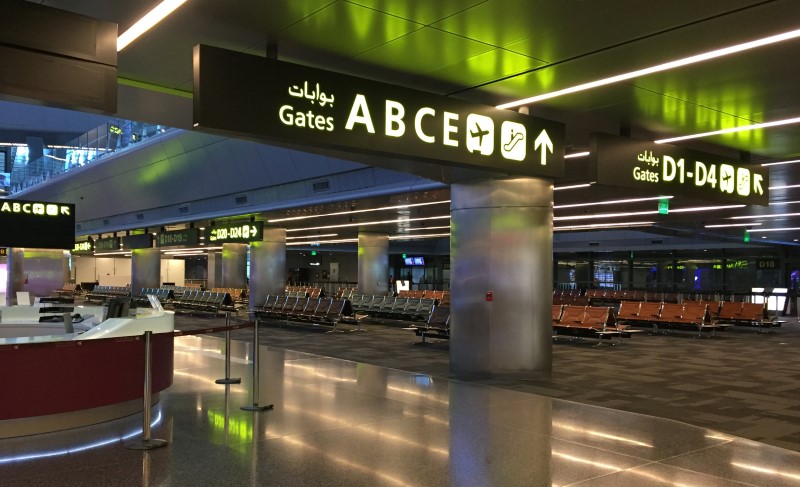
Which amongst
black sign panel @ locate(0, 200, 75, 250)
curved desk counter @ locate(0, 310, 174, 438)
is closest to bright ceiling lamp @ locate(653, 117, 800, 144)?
curved desk counter @ locate(0, 310, 174, 438)

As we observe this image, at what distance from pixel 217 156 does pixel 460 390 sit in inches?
699

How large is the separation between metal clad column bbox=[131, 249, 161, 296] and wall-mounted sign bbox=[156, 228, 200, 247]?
40.1 ft

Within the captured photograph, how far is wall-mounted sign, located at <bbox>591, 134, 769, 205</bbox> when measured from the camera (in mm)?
8086

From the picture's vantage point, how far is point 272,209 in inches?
883

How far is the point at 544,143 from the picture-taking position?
7586mm

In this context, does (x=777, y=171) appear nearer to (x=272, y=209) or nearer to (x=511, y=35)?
(x=511, y=35)

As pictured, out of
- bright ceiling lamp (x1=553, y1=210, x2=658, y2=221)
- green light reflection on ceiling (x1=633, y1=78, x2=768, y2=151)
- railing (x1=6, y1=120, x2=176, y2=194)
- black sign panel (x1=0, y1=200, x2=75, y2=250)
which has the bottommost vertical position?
black sign panel (x1=0, y1=200, x2=75, y2=250)

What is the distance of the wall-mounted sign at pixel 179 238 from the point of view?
26953mm

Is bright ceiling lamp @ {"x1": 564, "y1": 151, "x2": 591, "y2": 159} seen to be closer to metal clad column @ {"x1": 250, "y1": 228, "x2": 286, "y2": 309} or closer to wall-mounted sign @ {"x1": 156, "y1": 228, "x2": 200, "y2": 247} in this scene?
metal clad column @ {"x1": 250, "y1": 228, "x2": 286, "y2": 309}

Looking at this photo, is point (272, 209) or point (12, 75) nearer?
point (12, 75)

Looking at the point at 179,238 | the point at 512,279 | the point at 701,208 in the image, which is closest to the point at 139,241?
the point at 179,238

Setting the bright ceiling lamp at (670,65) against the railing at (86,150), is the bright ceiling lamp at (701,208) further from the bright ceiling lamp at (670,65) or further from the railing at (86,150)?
the railing at (86,150)

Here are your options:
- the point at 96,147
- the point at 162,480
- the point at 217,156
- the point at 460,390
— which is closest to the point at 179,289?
the point at 96,147

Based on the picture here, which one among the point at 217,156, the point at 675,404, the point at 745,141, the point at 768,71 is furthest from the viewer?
the point at 217,156
